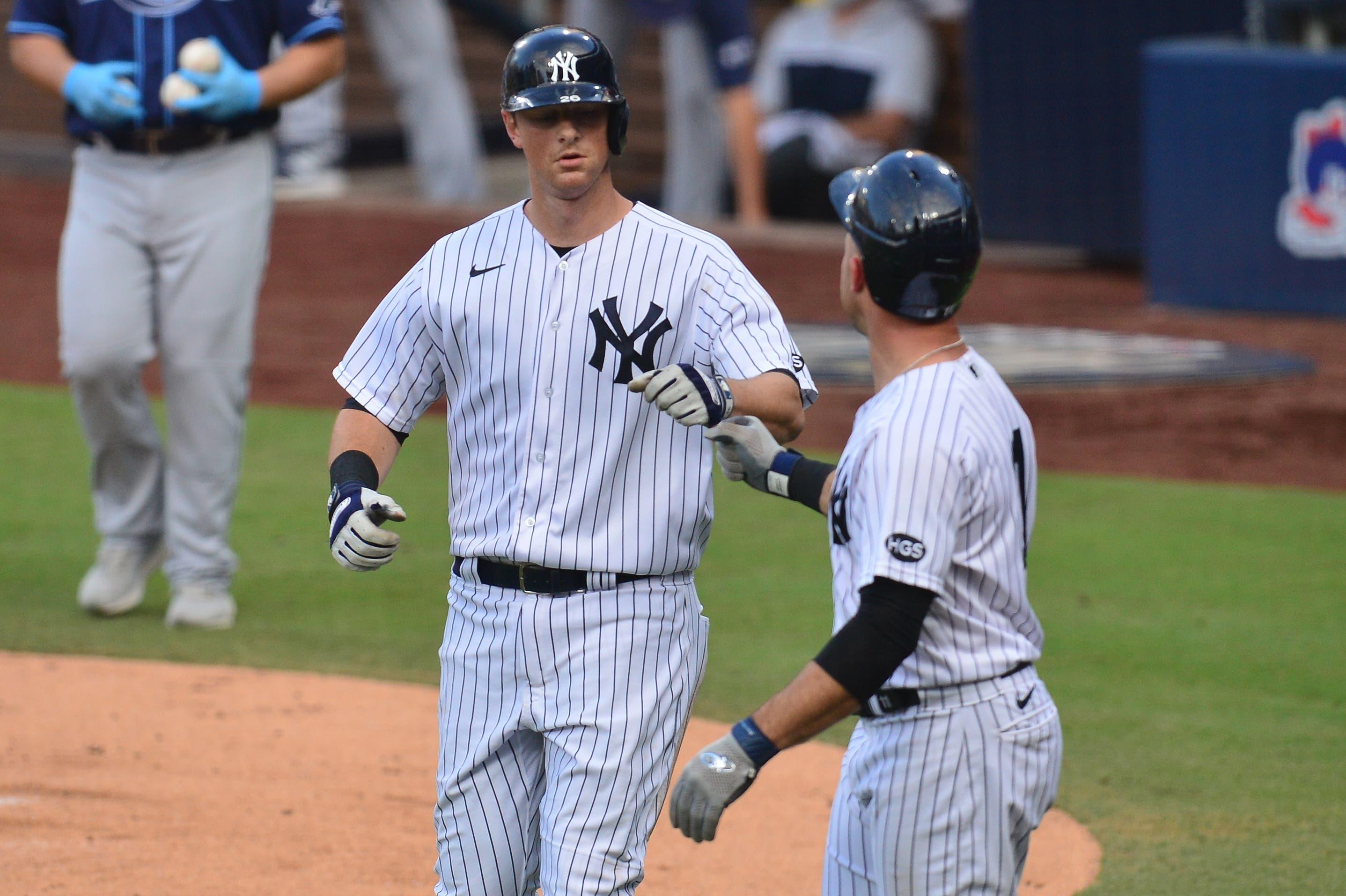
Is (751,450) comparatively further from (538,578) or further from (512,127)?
(512,127)

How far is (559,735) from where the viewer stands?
3.04 meters

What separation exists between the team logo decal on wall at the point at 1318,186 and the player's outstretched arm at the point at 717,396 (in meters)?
7.18

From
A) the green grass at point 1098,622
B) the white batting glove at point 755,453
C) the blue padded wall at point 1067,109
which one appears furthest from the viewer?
the blue padded wall at point 1067,109

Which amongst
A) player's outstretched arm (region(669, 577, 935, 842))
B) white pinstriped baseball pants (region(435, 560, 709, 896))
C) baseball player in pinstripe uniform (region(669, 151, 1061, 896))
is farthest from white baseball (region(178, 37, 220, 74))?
player's outstretched arm (region(669, 577, 935, 842))

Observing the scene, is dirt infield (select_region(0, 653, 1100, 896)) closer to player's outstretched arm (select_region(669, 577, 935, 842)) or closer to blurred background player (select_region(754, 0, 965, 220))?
player's outstretched arm (select_region(669, 577, 935, 842))

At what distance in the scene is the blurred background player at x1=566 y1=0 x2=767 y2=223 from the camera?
468 inches

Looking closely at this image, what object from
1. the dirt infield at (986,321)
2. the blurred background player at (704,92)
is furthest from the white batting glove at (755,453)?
the blurred background player at (704,92)

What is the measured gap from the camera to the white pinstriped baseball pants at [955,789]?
2.56 m

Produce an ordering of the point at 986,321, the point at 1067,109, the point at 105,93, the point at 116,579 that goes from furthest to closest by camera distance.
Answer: the point at 1067,109
the point at 986,321
the point at 116,579
the point at 105,93

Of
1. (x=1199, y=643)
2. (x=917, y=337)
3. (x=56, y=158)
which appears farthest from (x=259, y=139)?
(x=56, y=158)

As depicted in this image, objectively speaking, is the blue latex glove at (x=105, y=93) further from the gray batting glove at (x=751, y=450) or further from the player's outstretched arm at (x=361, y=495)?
the gray batting glove at (x=751, y=450)

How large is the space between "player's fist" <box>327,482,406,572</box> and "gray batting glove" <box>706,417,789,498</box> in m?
0.51

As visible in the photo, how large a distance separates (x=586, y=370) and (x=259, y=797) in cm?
189

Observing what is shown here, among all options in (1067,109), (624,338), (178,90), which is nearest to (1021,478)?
(624,338)
